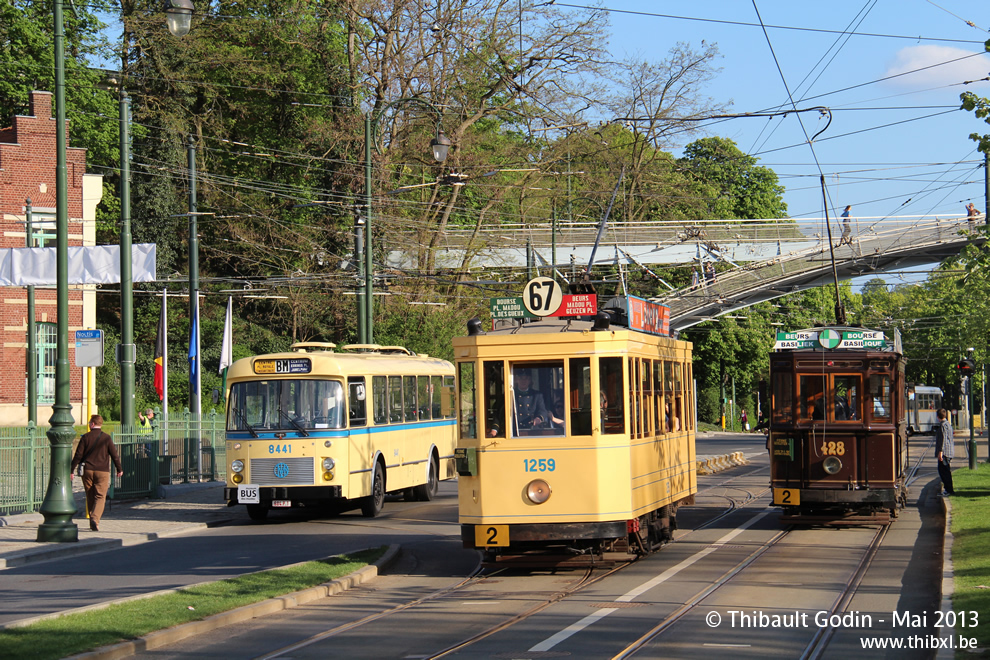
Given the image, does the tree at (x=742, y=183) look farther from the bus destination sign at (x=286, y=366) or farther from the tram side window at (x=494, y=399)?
the tram side window at (x=494, y=399)

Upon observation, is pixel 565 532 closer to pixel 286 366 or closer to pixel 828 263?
pixel 286 366

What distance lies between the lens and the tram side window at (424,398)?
25.5 meters

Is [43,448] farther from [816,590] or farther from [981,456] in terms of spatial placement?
[981,456]

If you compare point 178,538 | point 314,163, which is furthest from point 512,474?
point 314,163

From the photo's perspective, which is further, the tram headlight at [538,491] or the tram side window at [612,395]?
the tram side window at [612,395]

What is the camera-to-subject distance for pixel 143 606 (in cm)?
1120

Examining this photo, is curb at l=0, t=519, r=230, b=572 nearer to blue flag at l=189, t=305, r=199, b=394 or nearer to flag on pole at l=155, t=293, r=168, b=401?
blue flag at l=189, t=305, r=199, b=394

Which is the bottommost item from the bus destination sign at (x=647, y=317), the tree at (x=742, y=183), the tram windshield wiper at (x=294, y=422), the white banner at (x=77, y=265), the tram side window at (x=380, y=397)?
the tram windshield wiper at (x=294, y=422)

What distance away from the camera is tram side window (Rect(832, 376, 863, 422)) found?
18.8 meters

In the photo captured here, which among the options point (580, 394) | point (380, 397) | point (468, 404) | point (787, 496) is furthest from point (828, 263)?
point (468, 404)

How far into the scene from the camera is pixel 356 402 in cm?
2172

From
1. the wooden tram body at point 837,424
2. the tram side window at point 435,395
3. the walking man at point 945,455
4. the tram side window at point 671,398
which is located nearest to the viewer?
the tram side window at point 671,398

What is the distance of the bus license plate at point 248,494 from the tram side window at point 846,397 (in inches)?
381

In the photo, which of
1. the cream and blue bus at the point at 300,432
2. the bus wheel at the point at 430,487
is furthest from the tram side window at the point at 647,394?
the bus wheel at the point at 430,487
